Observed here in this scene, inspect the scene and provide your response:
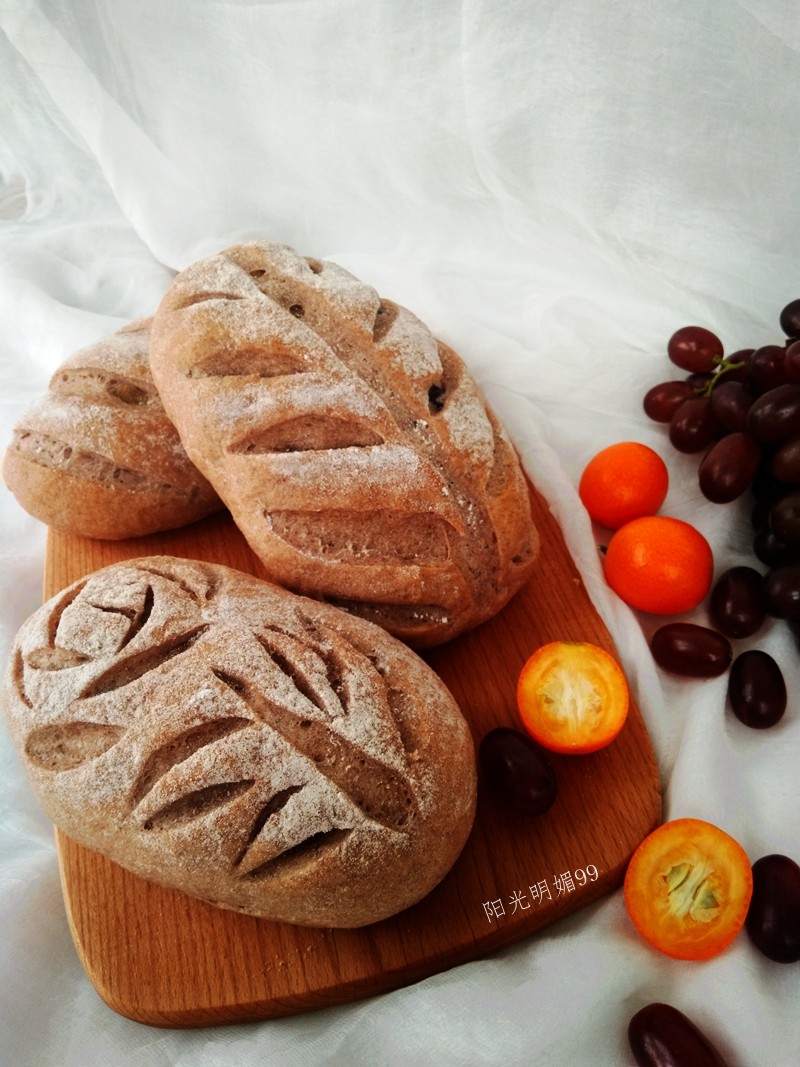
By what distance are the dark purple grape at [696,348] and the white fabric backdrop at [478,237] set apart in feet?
0.34

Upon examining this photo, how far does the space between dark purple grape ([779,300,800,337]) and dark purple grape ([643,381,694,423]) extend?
0.23m

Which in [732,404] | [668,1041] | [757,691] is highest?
[732,404]

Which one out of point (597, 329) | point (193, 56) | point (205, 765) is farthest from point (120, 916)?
point (193, 56)

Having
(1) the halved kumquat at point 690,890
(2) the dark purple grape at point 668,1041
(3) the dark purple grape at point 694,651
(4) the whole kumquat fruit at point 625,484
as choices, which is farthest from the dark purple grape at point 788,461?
(2) the dark purple grape at point 668,1041

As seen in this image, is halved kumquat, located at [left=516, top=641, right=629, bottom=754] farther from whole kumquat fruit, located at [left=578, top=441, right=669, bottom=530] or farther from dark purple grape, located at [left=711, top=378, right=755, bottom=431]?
dark purple grape, located at [left=711, top=378, right=755, bottom=431]

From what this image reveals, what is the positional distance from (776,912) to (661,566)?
617mm

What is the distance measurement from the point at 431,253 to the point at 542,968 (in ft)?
6.29

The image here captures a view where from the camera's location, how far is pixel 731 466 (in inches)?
65.4

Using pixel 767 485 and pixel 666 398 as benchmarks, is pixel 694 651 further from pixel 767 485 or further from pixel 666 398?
pixel 666 398

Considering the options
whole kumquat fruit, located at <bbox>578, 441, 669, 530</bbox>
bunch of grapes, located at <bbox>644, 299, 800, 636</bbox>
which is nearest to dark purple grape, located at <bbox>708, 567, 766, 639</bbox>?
bunch of grapes, located at <bbox>644, 299, 800, 636</bbox>

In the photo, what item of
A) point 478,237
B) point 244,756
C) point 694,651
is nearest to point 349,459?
point 244,756

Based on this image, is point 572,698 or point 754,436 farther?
point 754,436

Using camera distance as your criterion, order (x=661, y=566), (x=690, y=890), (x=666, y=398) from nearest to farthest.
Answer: (x=690, y=890), (x=661, y=566), (x=666, y=398)

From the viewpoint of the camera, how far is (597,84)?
209 cm
